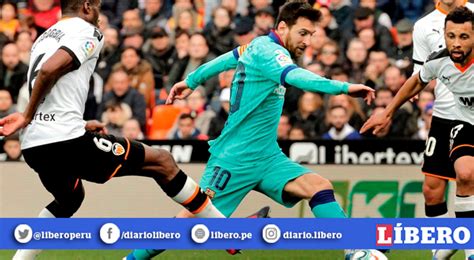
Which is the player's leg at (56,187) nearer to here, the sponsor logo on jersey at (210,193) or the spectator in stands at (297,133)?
the sponsor logo on jersey at (210,193)

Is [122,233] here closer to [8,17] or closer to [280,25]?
[280,25]

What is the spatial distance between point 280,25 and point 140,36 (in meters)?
5.88

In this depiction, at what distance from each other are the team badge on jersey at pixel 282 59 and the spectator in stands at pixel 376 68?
5.33 metres

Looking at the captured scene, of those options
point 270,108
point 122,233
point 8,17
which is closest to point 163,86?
point 8,17

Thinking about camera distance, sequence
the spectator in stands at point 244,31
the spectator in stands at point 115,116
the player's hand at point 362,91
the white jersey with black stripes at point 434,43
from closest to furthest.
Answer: the player's hand at point 362,91
the white jersey with black stripes at point 434,43
the spectator in stands at point 115,116
the spectator in stands at point 244,31

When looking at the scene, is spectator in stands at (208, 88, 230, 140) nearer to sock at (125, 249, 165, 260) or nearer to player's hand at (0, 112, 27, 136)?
sock at (125, 249, 165, 260)

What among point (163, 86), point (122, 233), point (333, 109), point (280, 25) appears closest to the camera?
point (122, 233)

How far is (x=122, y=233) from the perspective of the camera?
8.02 m

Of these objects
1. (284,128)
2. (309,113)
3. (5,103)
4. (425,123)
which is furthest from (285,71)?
(5,103)

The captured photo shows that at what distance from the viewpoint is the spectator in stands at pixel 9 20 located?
14.4m

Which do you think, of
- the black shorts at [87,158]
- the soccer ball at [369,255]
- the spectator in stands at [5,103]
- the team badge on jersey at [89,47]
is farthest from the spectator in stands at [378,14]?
the team badge on jersey at [89,47]

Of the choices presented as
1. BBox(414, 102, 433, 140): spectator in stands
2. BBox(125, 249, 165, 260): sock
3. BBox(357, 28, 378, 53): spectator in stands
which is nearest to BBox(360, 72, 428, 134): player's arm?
BBox(125, 249, 165, 260): sock

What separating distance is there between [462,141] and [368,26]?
5.50 meters

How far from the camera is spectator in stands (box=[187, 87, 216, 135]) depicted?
513 inches
